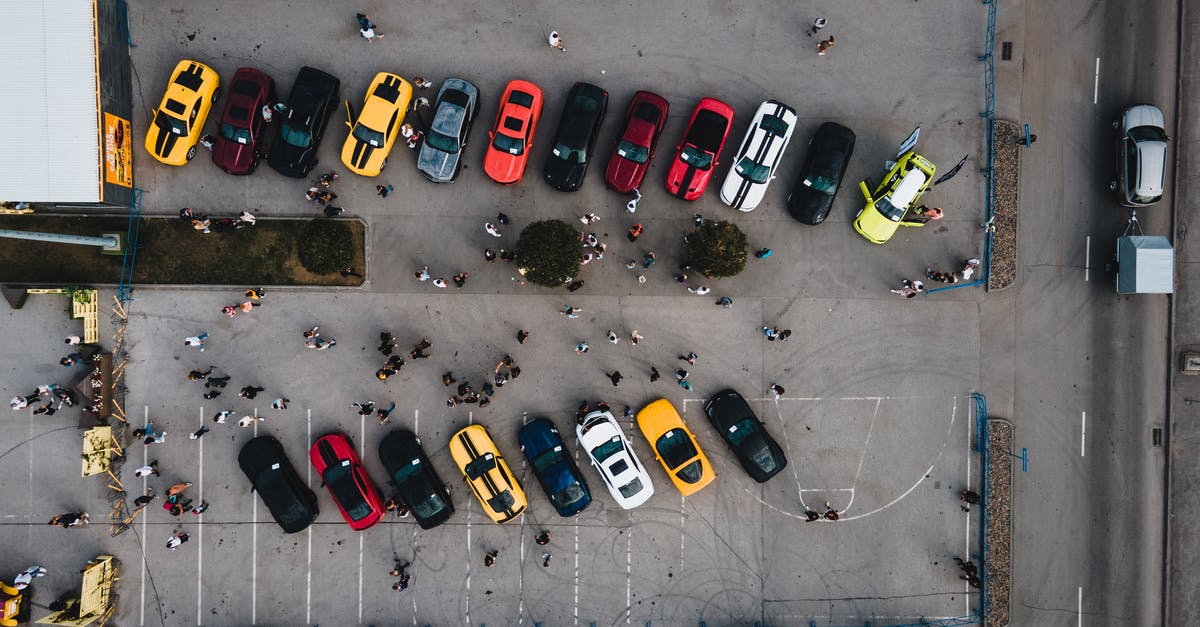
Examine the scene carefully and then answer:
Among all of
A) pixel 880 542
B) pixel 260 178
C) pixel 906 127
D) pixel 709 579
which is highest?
pixel 906 127

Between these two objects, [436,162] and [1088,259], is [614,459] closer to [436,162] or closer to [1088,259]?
[436,162]

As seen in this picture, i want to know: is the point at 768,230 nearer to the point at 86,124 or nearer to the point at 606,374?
the point at 606,374

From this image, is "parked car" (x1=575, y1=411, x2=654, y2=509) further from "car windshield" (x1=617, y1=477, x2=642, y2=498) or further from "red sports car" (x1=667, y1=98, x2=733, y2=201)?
"red sports car" (x1=667, y1=98, x2=733, y2=201)

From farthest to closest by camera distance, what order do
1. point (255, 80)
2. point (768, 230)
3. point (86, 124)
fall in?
point (768, 230)
point (255, 80)
point (86, 124)

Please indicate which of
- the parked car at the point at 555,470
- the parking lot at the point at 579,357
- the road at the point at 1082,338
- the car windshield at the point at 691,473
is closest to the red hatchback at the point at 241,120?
the parking lot at the point at 579,357

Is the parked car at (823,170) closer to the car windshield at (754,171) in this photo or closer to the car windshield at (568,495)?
the car windshield at (754,171)

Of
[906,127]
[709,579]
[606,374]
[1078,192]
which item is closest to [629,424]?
[606,374]
